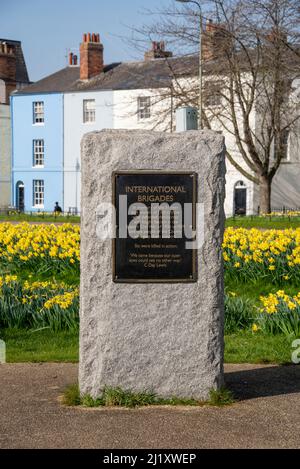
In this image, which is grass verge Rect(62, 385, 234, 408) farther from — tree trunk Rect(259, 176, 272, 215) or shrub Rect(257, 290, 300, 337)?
tree trunk Rect(259, 176, 272, 215)

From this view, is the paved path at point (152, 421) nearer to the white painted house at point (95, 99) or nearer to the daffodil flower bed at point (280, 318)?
the daffodil flower bed at point (280, 318)

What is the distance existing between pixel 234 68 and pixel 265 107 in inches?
130

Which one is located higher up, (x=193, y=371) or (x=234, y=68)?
(x=234, y=68)

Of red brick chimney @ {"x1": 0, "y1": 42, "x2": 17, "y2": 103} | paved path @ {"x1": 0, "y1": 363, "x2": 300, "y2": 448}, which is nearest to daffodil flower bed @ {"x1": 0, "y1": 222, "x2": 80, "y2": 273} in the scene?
paved path @ {"x1": 0, "y1": 363, "x2": 300, "y2": 448}

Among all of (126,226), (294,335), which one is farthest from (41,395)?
(294,335)

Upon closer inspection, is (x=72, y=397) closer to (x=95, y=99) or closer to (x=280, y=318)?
(x=280, y=318)

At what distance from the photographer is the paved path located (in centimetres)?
584

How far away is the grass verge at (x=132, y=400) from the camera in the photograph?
6.77 metres

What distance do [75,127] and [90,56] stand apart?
14.2 feet

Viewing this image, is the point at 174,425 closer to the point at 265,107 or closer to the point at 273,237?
the point at 273,237

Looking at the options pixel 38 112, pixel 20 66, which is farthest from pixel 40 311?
pixel 20 66

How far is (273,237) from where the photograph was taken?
1422 centimetres

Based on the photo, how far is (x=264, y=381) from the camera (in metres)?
7.63
